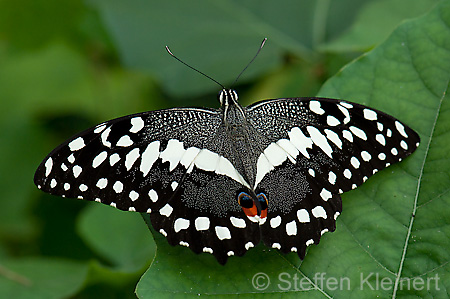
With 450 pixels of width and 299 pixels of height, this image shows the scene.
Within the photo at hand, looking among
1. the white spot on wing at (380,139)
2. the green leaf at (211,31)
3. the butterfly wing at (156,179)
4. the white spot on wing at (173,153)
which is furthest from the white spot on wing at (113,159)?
the green leaf at (211,31)

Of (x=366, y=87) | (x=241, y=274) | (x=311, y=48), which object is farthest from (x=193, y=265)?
(x=311, y=48)

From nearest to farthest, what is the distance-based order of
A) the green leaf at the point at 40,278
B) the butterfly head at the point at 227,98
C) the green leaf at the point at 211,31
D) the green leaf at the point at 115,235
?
1. the butterfly head at the point at 227,98
2. the green leaf at the point at 40,278
3. the green leaf at the point at 115,235
4. the green leaf at the point at 211,31

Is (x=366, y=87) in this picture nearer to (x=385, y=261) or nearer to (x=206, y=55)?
(x=385, y=261)

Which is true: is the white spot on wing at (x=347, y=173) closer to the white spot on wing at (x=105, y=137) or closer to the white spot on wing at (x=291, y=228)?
the white spot on wing at (x=291, y=228)

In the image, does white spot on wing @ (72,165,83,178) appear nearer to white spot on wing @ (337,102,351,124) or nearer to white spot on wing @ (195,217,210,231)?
white spot on wing @ (195,217,210,231)

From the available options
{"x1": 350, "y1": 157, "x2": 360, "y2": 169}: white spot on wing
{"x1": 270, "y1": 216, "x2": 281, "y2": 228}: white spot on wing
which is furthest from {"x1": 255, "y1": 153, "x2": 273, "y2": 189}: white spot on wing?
{"x1": 350, "y1": 157, "x2": 360, "y2": 169}: white spot on wing

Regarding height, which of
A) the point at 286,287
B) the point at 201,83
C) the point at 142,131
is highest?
the point at 201,83

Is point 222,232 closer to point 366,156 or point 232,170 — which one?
point 232,170
